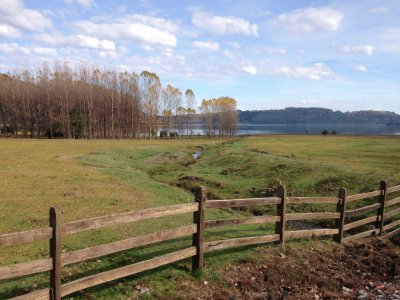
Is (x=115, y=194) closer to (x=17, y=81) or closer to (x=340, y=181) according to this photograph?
(x=340, y=181)

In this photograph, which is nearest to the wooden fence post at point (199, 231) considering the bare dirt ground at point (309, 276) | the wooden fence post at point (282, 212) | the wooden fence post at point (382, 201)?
the bare dirt ground at point (309, 276)

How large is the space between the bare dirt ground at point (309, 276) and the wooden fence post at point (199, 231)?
24.8 inches

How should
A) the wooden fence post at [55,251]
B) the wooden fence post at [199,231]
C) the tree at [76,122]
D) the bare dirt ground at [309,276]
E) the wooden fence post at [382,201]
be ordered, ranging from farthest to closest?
the tree at [76,122] < the wooden fence post at [382,201] < the wooden fence post at [199,231] < the bare dirt ground at [309,276] < the wooden fence post at [55,251]

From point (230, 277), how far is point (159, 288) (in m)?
2.26

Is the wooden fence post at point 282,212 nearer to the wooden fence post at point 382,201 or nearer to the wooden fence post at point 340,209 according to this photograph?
the wooden fence post at point 340,209

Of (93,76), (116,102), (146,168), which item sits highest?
(93,76)

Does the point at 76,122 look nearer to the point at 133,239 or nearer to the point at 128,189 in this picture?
the point at 128,189

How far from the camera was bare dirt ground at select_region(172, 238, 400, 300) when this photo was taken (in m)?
9.97

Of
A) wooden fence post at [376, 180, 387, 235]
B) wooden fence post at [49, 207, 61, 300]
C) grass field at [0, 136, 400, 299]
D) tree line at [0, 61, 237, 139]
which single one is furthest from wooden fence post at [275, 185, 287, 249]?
tree line at [0, 61, 237, 139]

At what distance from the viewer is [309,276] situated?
443 inches

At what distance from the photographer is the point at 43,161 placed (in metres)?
40.5

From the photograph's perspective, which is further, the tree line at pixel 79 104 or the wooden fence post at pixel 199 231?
the tree line at pixel 79 104

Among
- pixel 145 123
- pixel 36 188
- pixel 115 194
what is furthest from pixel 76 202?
pixel 145 123

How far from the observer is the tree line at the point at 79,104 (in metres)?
108
